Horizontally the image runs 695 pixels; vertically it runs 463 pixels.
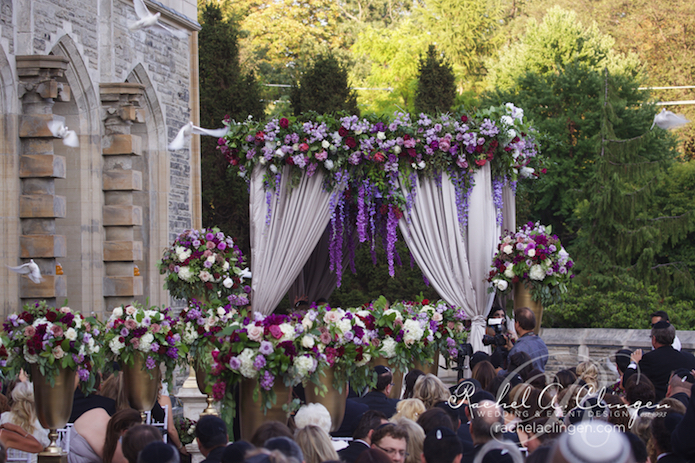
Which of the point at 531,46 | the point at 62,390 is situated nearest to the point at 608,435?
the point at 62,390

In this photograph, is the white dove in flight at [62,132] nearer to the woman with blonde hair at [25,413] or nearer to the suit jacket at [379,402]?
the woman with blonde hair at [25,413]

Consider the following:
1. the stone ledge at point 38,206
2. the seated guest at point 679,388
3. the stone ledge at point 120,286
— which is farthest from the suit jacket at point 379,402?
the stone ledge at point 120,286

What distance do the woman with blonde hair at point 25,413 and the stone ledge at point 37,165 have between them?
5366mm

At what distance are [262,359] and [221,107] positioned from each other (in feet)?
55.1

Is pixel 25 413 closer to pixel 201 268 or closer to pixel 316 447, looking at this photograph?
pixel 316 447

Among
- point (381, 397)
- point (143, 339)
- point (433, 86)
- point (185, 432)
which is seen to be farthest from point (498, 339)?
point (433, 86)

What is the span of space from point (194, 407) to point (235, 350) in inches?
208

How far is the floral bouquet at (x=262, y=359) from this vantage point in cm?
456

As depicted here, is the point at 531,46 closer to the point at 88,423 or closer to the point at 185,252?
the point at 185,252

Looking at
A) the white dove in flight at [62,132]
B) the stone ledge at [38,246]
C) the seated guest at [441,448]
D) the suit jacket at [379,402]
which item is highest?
the white dove in flight at [62,132]

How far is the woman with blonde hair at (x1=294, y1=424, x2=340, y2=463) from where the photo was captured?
372cm

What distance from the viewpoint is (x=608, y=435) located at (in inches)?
73.5

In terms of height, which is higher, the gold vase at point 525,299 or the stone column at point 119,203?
the stone column at point 119,203

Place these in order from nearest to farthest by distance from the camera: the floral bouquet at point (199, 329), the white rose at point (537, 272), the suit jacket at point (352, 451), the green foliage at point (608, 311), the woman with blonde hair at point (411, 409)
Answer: the suit jacket at point (352, 451), the woman with blonde hair at point (411, 409), the floral bouquet at point (199, 329), the white rose at point (537, 272), the green foliage at point (608, 311)
